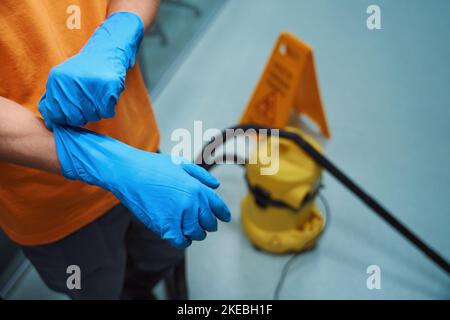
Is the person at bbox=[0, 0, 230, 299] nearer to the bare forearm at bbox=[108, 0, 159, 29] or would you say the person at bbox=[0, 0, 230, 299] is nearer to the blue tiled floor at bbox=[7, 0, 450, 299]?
the bare forearm at bbox=[108, 0, 159, 29]

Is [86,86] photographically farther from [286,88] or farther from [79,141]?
[286,88]

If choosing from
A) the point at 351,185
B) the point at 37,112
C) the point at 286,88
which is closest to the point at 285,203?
the point at 351,185

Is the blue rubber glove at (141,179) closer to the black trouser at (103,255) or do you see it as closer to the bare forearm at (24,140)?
the bare forearm at (24,140)

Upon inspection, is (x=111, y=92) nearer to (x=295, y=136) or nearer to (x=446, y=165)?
(x=295, y=136)

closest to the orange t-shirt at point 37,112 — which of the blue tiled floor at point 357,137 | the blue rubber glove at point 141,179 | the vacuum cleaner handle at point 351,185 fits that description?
the blue rubber glove at point 141,179

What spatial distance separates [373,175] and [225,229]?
724mm

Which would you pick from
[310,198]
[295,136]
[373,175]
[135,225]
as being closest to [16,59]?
[135,225]

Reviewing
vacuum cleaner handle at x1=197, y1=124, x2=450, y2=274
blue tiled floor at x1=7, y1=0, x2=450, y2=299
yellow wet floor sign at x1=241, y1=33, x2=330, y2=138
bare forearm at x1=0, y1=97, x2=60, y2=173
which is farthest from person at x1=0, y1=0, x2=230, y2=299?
yellow wet floor sign at x1=241, y1=33, x2=330, y2=138

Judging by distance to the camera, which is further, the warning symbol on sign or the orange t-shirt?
the warning symbol on sign

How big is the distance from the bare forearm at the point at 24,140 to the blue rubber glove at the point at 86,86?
3 cm

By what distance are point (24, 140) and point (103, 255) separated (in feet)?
1.50

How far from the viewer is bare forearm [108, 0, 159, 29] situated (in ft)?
2.81

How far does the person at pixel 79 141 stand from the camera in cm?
65

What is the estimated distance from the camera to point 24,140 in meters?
0.63
